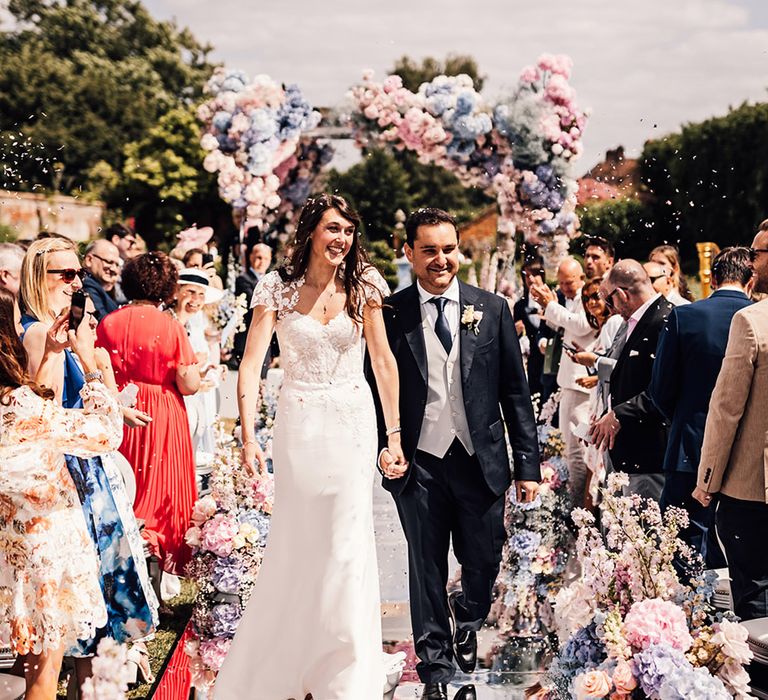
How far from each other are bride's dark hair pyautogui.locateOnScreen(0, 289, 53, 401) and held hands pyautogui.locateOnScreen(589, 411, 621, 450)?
9.95ft

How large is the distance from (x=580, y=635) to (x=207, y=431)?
6317mm

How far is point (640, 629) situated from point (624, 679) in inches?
6.6

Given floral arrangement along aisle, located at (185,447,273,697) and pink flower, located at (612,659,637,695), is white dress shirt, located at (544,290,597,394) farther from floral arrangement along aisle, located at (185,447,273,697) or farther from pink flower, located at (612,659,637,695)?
pink flower, located at (612,659,637,695)

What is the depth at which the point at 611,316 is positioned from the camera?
22.5 ft

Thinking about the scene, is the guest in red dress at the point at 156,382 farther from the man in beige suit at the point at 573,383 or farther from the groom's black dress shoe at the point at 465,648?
the man in beige suit at the point at 573,383

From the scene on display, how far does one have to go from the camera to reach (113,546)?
4449mm

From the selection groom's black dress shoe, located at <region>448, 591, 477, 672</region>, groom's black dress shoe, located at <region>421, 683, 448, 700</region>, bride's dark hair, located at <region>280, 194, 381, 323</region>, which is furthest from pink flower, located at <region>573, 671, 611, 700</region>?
bride's dark hair, located at <region>280, 194, 381, 323</region>

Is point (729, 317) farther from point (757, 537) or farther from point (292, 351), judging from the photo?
point (292, 351)

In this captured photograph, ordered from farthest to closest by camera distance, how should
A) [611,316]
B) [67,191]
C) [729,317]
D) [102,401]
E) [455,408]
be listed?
[67,191]
[611,316]
[729,317]
[455,408]
[102,401]

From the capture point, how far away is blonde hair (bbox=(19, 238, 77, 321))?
4.34 meters

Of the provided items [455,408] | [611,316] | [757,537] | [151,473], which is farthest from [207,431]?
[757,537]

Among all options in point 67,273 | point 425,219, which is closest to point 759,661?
point 425,219

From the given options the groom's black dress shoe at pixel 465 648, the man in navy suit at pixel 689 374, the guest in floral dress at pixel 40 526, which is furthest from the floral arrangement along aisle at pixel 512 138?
the guest in floral dress at pixel 40 526

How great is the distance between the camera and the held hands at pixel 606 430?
18.6 feet
